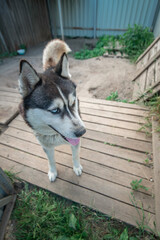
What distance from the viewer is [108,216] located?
1.64 m

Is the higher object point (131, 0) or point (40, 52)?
point (131, 0)

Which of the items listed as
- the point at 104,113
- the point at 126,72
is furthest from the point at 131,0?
the point at 104,113

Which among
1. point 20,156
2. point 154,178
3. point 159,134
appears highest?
point 159,134

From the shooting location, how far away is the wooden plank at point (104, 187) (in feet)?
5.64

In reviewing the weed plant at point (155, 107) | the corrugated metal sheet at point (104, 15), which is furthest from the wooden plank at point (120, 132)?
the corrugated metal sheet at point (104, 15)

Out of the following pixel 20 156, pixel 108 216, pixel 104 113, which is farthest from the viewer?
pixel 104 113

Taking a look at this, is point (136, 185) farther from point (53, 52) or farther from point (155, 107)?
point (53, 52)

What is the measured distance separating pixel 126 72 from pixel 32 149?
4039 mm

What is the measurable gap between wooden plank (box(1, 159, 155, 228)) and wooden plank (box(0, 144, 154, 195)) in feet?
0.44

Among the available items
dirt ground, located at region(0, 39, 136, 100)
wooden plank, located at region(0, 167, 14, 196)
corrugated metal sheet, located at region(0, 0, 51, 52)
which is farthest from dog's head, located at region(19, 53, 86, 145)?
corrugated metal sheet, located at region(0, 0, 51, 52)

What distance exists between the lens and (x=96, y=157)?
7.25ft

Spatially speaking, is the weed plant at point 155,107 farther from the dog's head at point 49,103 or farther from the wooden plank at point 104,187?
the dog's head at point 49,103

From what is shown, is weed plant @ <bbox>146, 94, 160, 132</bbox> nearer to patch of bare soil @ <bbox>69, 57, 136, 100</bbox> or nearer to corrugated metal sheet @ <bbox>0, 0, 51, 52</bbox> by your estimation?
patch of bare soil @ <bbox>69, 57, 136, 100</bbox>

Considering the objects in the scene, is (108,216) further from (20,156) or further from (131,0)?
(131,0)
